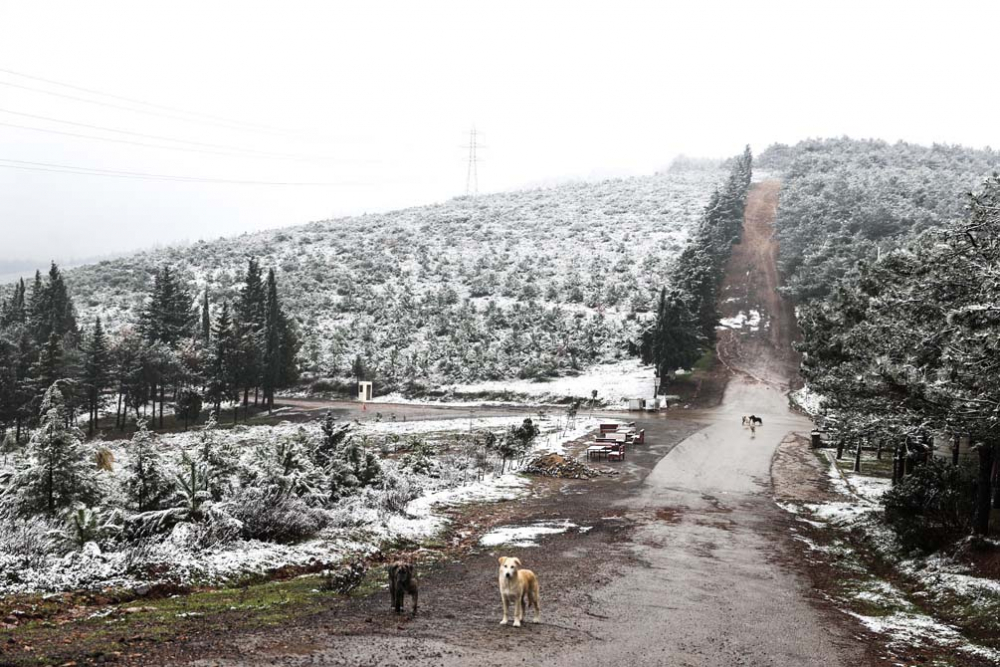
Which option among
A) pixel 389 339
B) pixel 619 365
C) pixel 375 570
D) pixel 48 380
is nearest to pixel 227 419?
pixel 48 380

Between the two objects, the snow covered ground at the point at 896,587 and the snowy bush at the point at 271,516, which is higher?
the snowy bush at the point at 271,516

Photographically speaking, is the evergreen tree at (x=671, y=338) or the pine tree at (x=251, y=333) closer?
the evergreen tree at (x=671, y=338)

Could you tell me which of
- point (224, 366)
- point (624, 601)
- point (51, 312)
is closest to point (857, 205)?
point (224, 366)

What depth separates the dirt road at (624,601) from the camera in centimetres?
774

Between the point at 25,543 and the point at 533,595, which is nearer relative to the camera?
the point at 533,595

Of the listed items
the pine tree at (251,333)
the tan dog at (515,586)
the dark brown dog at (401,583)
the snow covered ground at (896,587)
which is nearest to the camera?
the tan dog at (515,586)

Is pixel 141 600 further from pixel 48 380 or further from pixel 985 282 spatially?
pixel 48 380

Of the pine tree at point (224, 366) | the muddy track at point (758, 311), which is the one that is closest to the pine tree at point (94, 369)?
the pine tree at point (224, 366)

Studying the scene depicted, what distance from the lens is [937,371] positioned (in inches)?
455

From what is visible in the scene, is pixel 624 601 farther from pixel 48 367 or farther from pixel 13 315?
pixel 13 315

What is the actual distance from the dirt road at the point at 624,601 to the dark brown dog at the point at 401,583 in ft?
0.88

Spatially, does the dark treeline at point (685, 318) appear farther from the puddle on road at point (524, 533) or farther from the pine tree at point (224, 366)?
the puddle on road at point (524, 533)

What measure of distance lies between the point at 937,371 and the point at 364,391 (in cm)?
4442

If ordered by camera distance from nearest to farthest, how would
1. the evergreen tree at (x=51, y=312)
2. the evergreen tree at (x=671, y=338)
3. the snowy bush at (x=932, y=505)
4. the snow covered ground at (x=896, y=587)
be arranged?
1. the snow covered ground at (x=896, y=587)
2. the snowy bush at (x=932, y=505)
3. the evergreen tree at (x=671, y=338)
4. the evergreen tree at (x=51, y=312)
